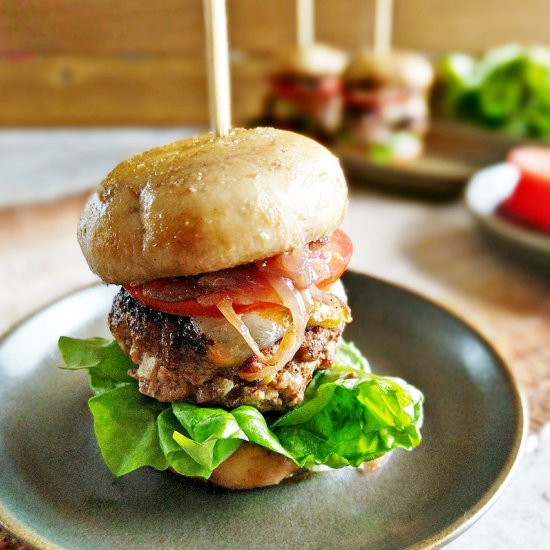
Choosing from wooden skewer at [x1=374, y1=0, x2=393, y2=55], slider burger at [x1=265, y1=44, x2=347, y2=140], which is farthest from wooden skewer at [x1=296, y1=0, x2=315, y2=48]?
wooden skewer at [x1=374, y1=0, x2=393, y2=55]

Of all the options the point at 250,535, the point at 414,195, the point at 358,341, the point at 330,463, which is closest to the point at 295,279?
Answer: the point at 330,463

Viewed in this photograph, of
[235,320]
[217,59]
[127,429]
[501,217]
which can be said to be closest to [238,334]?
[235,320]

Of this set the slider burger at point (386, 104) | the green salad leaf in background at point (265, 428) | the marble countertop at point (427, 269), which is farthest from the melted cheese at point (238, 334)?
the slider burger at point (386, 104)

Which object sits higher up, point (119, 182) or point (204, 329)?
point (119, 182)

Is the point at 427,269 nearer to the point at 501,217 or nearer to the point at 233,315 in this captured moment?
the point at 501,217

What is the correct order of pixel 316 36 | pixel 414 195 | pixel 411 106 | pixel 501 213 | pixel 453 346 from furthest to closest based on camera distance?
pixel 316 36 < pixel 411 106 < pixel 414 195 < pixel 501 213 < pixel 453 346

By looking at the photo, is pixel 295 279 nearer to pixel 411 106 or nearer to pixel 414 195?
pixel 414 195

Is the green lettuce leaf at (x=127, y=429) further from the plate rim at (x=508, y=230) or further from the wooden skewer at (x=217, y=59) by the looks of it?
the plate rim at (x=508, y=230)
